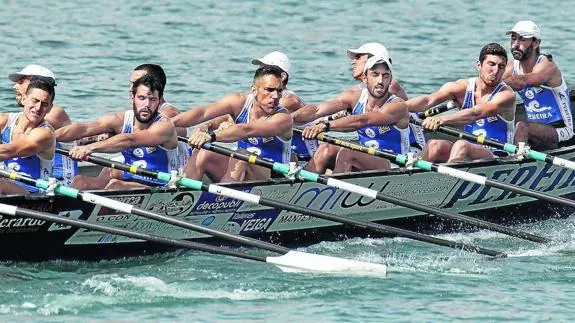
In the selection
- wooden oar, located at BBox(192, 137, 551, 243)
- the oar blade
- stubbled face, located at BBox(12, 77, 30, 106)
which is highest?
stubbled face, located at BBox(12, 77, 30, 106)

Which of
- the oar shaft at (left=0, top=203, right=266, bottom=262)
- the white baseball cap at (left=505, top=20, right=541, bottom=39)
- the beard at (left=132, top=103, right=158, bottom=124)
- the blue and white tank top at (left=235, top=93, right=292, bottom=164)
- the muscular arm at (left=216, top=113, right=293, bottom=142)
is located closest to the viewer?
the oar shaft at (left=0, top=203, right=266, bottom=262)

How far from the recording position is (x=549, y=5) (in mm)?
33906

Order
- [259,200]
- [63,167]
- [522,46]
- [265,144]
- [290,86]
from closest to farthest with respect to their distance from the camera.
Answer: [259,200] < [63,167] < [265,144] < [522,46] < [290,86]

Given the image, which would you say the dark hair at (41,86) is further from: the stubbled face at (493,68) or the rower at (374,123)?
the stubbled face at (493,68)

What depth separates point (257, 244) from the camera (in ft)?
45.6

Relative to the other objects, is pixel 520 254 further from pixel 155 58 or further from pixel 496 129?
pixel 155 58

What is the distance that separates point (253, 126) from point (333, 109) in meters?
1.56

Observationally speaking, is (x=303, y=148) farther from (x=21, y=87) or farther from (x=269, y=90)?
(x=21, y=87)

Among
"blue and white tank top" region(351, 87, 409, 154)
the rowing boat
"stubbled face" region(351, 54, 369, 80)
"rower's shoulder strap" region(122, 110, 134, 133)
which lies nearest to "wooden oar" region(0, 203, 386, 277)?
the rowing boat

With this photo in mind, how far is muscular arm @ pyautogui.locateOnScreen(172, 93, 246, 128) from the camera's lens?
15680 mm

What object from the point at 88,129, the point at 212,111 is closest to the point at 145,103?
the point at 88,129

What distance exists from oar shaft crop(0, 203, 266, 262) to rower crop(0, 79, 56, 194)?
700mm

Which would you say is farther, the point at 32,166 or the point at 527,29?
the point at 527,29

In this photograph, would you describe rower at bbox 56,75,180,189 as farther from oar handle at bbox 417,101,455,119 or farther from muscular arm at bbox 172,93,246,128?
oar handle at bbox 417,101,455,119
